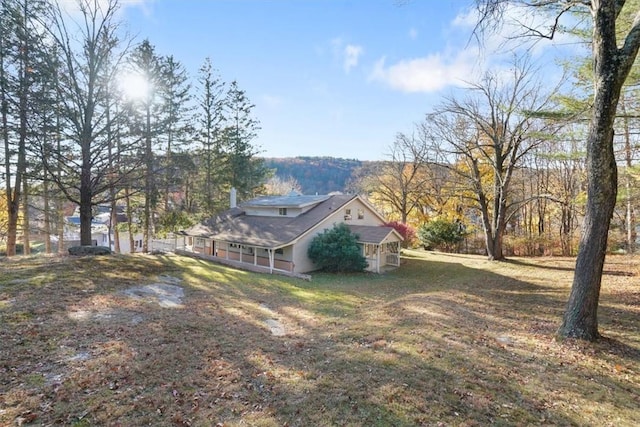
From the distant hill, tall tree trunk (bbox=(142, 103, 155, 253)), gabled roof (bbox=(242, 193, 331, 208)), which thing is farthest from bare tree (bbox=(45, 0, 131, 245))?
the distant hill

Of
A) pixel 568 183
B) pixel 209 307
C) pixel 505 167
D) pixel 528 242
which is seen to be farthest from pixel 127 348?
pixel 568 183

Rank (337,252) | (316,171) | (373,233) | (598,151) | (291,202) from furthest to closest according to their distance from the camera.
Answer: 1. (316,171)
2. (291,202)
3. (373,233)
4. (337,252)
5. (598,151)

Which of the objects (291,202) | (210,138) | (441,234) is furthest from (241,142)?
(441,234)

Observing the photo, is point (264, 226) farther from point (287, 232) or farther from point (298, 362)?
point (298, 362)

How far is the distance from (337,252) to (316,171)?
54.2 m

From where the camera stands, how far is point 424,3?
6734 mm

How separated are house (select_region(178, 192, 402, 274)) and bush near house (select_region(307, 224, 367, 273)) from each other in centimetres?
60

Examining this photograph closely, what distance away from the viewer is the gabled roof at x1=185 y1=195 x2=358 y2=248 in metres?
18.6

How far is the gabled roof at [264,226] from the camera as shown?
61.2ft

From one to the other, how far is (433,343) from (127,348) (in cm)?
542

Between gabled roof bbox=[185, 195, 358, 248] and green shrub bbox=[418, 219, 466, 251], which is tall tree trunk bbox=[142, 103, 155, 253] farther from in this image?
green shrub bbox=[418, 219, 466, 251]

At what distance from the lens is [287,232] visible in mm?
19000

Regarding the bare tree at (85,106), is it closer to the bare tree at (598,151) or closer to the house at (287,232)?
the house at (287,232)

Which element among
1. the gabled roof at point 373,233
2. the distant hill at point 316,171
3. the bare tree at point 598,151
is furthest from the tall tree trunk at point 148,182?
the distant hill at point 316,171
